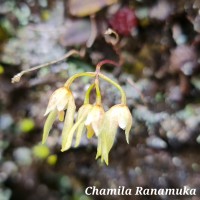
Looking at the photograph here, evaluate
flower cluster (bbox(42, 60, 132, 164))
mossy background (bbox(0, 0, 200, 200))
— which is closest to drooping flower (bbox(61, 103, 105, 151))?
flower cluster (bbox(42, 60, 132, 164))

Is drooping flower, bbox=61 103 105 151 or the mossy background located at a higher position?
the mossy background

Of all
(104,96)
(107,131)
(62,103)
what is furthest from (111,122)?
(104,96)

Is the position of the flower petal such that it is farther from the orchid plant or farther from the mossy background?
the mossy background

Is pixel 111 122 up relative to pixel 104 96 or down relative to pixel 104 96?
down

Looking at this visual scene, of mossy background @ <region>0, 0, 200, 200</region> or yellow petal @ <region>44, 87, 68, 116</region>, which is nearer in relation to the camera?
A: yellow petal @ <region>44, 87, 68, 116</region>

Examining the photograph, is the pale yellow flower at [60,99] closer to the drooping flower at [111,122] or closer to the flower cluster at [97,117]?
the flower cluster at [97,117]

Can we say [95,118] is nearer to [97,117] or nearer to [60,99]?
[97,117]

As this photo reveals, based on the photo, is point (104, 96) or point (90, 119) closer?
point (90, 119)

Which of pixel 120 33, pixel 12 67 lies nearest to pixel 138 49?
pixel 120 33

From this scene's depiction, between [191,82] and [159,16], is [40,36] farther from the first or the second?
[191,82]
